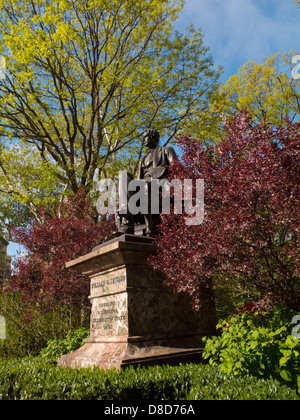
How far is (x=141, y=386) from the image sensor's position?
3092 millimetres

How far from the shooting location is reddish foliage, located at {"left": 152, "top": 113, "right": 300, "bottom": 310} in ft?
12.8

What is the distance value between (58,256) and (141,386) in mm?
6333

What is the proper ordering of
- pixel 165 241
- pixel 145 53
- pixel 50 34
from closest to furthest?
pixel 165 241 → pixel 50 34 → pixel 145 53

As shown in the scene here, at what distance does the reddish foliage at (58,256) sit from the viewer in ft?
27.3

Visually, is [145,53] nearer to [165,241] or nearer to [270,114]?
[270,114]

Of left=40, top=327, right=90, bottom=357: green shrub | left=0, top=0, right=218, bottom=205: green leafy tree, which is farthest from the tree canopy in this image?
left=40, top=327, right=90, bottom=357: green shrub

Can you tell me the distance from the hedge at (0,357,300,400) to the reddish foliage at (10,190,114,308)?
15.9ft

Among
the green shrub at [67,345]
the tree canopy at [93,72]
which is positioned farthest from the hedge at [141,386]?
the tree canopy at [93,72]

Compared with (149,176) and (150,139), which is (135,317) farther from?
(150,139)
